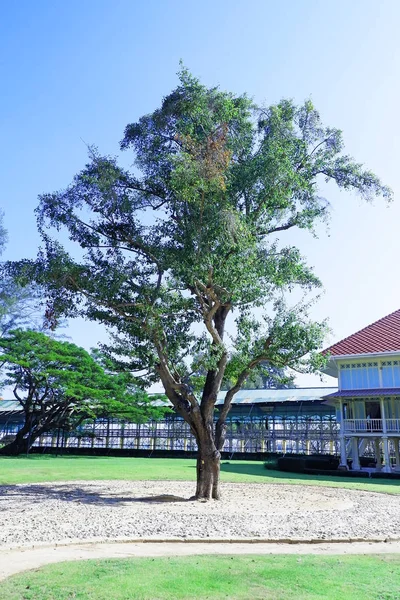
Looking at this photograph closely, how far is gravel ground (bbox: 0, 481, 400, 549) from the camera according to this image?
8219 millimetres

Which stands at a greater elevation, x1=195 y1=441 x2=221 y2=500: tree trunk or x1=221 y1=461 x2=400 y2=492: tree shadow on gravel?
x1=195 y1=441 x2=221 y2=500: tree trunk

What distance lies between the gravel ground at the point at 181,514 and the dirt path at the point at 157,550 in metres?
0.31

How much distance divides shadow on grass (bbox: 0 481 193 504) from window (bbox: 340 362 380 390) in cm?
1427

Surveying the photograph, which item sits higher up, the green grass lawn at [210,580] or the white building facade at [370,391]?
the white building facade at [370,391]

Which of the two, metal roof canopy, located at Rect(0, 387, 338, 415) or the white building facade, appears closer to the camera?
the white building facade

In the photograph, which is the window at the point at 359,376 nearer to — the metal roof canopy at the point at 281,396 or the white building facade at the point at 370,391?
the white building facade at the point at 370,391

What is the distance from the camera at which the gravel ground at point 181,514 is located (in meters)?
8.22

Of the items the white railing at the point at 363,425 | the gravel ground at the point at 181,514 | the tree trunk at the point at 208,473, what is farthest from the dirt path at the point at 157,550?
the white railing at the point at 363,425

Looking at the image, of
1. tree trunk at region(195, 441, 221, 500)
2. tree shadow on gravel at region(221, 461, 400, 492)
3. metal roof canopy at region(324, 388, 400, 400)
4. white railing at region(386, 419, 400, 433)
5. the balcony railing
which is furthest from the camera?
the balcony railing

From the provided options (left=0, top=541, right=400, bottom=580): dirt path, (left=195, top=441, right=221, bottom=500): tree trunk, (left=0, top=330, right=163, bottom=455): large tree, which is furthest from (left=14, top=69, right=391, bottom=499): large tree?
(left=0, top=330, right=163, bottom=455): large tree

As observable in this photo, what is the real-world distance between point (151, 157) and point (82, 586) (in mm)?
10873

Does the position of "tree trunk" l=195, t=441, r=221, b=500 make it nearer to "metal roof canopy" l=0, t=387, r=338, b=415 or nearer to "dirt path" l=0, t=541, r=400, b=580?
"dirt path" l=0, t=541, r=400, b=580

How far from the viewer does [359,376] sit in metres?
25.5

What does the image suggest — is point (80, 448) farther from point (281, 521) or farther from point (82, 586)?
point (82, 586)
